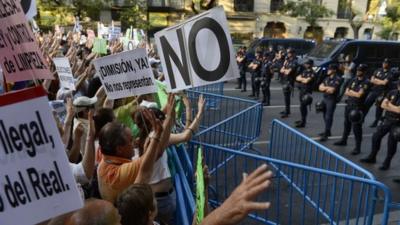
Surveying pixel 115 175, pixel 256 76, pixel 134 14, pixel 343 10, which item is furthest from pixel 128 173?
pixel 343 10

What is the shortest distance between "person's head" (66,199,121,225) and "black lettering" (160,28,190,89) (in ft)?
6.22

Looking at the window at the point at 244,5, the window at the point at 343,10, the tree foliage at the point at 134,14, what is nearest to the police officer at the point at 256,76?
the tree foliage at the point at 134,14

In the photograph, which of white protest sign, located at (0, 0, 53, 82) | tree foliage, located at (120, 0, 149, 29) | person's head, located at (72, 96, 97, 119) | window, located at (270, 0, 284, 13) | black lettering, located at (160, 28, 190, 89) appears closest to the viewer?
white protest sign, located at (0, 0, 53, 82)

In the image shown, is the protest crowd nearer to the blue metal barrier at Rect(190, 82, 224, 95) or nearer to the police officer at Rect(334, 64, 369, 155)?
the police officer at Rect(334, 64, 369, 155)

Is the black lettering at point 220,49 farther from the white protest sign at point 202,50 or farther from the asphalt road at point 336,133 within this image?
the asphalt road at point 336,133

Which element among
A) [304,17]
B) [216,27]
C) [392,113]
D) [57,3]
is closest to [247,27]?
[304,17]

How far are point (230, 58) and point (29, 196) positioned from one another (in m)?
2.06

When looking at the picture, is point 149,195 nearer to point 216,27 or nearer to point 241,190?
point 241,190

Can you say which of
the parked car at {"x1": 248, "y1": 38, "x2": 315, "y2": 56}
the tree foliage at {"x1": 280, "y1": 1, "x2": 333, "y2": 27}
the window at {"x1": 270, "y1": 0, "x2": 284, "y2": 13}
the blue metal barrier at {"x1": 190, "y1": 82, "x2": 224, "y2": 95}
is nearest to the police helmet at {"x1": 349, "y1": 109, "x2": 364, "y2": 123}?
the blue metal barrier at {"x1": 190, "y1": 82, "x2": 224, "y2": 95}

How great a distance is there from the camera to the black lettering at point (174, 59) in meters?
3.44

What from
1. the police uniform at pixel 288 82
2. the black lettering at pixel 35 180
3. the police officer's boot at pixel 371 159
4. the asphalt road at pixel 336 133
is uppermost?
the black lettering at pixel 35 180

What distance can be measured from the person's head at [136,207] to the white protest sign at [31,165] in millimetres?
402

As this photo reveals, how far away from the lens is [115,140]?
268cm

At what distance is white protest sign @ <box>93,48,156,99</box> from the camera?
3.78 meters
